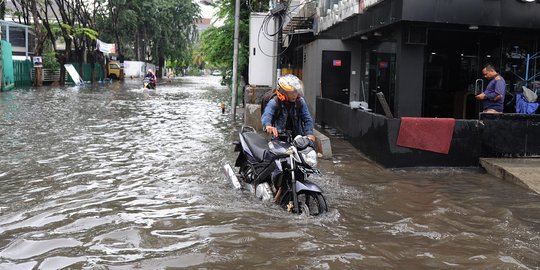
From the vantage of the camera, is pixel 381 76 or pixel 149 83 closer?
pixel 381 76

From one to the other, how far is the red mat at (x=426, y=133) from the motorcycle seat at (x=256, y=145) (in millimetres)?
2957

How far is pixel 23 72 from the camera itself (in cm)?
3509

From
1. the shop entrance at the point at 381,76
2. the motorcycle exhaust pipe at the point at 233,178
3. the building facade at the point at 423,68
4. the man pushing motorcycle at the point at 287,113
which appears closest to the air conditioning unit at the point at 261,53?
the building facade at the point at 423,68

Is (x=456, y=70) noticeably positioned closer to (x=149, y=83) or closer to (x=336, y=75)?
(x=336, y=75)

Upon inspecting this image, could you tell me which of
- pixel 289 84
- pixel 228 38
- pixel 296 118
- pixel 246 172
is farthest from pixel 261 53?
pixel 289 84

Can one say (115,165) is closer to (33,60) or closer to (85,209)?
(85,209)

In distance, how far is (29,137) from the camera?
38.8ft

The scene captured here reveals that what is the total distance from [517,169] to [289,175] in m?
4.28

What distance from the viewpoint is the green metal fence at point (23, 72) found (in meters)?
34.1

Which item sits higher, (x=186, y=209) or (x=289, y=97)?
(x=289, y=97)

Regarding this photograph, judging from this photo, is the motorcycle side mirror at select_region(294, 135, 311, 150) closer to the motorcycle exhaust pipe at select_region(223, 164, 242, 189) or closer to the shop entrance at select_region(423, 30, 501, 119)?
the motorcycle exhaust pipe at select_region(223, 164, 242, 189)

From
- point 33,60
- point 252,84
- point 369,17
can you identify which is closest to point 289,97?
point 369,17

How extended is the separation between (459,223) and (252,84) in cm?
1311

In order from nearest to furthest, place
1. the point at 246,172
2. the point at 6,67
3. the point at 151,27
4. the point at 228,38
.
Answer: the point at 246,172
the point at 228,38
the point at 6,67
the point at 151,27
